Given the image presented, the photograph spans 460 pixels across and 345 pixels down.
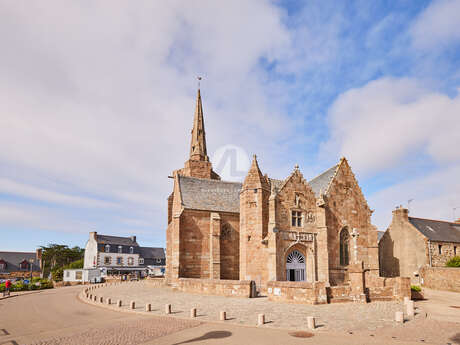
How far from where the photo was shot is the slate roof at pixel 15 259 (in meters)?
70.9

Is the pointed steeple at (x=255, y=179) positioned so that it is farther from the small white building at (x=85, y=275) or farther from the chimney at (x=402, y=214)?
the small white building at (x=85, y=275)

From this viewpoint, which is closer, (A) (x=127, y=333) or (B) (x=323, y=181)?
(A) (x=127, y=333)

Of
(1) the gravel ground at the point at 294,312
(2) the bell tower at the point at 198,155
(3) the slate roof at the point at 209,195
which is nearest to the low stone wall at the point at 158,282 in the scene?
(3) the slate roof at the point at 209,195

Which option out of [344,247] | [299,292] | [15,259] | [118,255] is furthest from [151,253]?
[299,292]

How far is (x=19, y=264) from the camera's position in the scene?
238ft

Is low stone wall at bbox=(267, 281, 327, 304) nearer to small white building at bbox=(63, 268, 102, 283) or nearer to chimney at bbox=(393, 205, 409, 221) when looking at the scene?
chimney at bbox=(393, 205, 409, 221)

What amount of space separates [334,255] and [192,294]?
37.8 feet

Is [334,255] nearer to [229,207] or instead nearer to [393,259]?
[229,207]

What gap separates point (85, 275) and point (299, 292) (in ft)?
129

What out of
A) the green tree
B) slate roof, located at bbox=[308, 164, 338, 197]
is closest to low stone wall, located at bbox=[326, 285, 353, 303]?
slate roof, located at bbox=[308, 164, 338, 197]

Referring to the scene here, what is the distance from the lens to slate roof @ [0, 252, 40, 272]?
70875 millimetres

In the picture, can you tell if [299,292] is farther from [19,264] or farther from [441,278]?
[19,264]

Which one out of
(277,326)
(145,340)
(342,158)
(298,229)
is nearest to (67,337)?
(145,340)

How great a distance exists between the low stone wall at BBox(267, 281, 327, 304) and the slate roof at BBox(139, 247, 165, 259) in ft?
176
